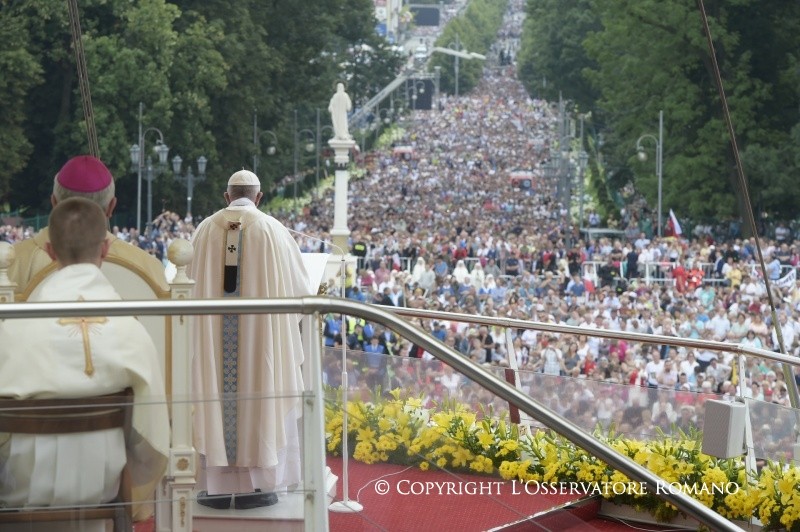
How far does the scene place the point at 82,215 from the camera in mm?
4379

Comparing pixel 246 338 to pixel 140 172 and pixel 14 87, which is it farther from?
pixel 14 87

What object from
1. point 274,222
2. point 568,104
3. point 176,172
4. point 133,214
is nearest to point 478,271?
point 176,172

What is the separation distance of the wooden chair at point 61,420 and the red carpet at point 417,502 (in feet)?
2.27

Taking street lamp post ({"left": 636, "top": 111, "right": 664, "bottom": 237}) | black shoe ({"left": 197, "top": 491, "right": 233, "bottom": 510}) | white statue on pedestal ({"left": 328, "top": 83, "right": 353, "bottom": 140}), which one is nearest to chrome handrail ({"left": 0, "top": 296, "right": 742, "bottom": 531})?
black shoe ({"left": 197, "top": 491, "right": 233, "bottom": 510})

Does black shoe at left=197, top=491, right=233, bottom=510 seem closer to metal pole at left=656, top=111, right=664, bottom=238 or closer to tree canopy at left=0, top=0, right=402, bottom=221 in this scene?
tree canopy at left=0, top=0, right=402, bottom=221

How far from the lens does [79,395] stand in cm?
424

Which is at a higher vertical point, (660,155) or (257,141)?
(257,141)

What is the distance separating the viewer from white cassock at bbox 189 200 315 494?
5.85 meters

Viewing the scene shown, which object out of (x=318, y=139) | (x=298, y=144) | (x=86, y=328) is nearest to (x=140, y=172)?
(x=318, y=139)

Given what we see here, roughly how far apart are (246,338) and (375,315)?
7.65 ft

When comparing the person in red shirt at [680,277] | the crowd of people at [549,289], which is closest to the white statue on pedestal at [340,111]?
the crowd of people at [549,289]

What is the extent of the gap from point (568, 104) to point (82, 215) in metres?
70.0

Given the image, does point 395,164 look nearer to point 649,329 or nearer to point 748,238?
point 748,238

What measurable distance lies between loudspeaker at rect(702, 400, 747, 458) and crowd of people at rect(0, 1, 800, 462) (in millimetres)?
221
